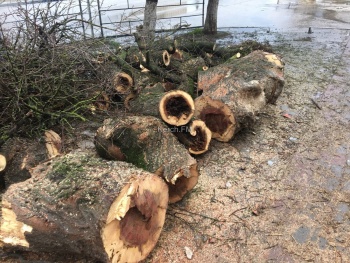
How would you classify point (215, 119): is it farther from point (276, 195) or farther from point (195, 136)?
point (276, 195)

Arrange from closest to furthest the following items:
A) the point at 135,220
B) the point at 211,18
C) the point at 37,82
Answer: the point at 135,220 → the point at 37,82 → the point at 211,18

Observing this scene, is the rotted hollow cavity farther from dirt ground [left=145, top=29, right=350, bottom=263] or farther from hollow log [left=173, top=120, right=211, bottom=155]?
hollow log [left=173, top=120, right=211, bottom=155]

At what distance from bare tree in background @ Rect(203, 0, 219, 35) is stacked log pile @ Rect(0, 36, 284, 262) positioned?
4.52 metres

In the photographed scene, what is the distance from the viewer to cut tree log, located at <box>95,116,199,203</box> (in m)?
2.97

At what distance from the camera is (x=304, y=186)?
129 inches

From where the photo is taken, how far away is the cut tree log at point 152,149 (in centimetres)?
297

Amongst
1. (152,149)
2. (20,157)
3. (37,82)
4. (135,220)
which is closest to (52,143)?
(20,157)

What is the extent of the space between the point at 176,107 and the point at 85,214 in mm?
1837

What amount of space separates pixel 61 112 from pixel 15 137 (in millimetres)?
550

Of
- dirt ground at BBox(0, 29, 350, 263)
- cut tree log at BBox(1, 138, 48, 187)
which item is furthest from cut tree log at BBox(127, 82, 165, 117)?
cut tree log at BBox(1, 138, 48, 187)

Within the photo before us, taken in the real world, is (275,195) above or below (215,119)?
below

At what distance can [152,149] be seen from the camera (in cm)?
314

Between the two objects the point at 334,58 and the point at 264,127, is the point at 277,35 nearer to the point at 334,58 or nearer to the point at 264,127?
the point at 334,58

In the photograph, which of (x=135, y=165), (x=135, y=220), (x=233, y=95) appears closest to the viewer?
(x=135, y=220)
